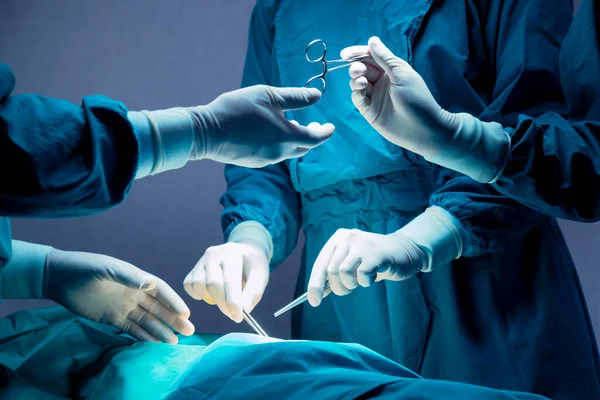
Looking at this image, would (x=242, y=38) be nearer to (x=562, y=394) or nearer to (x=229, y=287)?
(x=229, y=287)

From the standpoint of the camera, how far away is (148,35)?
2.70m

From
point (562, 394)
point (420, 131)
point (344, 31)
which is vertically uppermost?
point (344, 31)

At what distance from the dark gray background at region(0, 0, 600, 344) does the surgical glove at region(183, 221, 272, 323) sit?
2.75 feet

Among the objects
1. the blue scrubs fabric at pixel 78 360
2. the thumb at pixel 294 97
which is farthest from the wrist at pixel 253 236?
the thumb at pixel 294 97

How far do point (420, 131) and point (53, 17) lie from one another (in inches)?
72.3

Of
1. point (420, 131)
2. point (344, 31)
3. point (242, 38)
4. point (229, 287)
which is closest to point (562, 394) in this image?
point (420, 131)

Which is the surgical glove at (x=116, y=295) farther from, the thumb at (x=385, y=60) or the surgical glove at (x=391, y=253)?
the thumb at (x=385, y=60)

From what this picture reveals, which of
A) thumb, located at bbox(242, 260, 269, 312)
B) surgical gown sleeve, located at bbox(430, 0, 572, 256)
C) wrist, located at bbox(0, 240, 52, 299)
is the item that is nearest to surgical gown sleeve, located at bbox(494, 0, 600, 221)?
surgical gown sleeve, located at bbox(430, 0, 572, 256)

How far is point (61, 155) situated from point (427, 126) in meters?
0.87

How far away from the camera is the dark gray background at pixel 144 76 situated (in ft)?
8.72

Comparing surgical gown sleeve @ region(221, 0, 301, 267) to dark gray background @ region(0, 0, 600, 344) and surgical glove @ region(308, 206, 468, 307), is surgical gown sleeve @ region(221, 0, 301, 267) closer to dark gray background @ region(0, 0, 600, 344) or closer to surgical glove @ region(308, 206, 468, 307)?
surgical glove @ region(308, 206, 468, 307)

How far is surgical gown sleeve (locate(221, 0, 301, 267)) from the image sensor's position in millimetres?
2047

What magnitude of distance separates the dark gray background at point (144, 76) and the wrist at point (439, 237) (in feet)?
4.18

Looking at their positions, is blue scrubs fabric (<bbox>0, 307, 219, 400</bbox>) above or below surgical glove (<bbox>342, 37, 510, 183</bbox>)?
below
